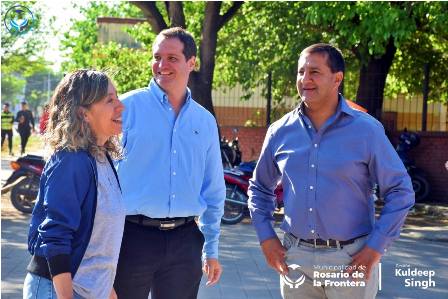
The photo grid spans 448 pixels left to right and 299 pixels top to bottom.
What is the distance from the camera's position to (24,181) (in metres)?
13.1

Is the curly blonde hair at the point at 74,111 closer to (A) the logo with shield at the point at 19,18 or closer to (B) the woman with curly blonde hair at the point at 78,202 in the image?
(B) the woman with curly blonde hair at the point at 78,202

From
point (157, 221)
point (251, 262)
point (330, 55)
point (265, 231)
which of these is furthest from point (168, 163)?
point (251, 262)

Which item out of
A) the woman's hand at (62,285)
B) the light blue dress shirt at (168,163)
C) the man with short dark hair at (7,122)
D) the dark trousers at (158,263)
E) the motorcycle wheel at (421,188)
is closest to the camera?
the woman's hand at (62,285)

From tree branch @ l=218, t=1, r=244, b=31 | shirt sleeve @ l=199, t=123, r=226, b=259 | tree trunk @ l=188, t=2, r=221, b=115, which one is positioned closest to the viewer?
shirt sleeve @ l=199, t=123, r=226, b=259

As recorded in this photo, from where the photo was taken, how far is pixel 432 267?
9797mm

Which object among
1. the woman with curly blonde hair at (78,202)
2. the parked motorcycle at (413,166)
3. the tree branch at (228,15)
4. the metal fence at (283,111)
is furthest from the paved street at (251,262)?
the metal fence at (283,111)

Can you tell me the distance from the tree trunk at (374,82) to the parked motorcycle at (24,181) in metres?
8.25

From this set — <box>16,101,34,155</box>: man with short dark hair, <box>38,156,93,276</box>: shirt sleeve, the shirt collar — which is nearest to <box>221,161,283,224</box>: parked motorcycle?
the shirt collar

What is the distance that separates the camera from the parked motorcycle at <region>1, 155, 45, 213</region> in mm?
12883

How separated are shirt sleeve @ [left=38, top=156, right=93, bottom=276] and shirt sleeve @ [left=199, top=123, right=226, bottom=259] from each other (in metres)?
1.34

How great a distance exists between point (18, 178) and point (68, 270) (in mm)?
10120

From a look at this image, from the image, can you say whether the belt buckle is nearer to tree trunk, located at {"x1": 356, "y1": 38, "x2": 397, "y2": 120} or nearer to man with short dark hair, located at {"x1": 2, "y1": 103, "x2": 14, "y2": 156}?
tree trunk, located at {"x1": 356, "y1": 38, "x2": 397, "y2": 120}

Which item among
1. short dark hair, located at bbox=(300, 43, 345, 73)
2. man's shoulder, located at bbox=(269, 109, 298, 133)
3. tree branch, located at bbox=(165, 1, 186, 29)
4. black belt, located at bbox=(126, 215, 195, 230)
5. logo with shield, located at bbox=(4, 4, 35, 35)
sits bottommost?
black belt, located at bbox=(126, 215, 195, 230)

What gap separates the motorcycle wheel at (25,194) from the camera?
13.1 metres
